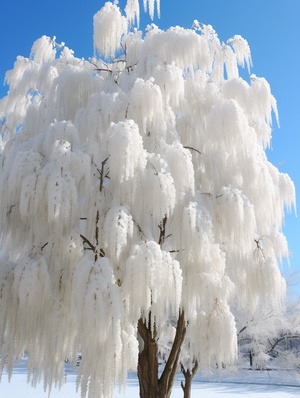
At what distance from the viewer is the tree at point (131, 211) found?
350 centimetres

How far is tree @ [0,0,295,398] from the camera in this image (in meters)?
3.50

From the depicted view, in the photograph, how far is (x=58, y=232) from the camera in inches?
153

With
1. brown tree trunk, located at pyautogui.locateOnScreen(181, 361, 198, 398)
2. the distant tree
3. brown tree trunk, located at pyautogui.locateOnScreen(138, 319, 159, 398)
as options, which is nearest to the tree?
brown tree trunk, located at pyautogui.locateOnScreen(138, 319, 159, 398)

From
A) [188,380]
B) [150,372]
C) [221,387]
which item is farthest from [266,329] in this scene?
[150,372]

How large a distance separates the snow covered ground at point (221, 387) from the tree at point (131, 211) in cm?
258

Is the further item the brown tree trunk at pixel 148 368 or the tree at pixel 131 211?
the brown tree trunk at pixel 148 368

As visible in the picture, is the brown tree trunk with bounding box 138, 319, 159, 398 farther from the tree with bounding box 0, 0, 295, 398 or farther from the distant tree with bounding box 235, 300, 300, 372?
the distant tree with bounding box 235, 300, 300, 372

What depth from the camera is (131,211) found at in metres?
4.07

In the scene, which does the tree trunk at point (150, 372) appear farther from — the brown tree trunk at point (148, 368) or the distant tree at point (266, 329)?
the distant tree at point (266, 329)

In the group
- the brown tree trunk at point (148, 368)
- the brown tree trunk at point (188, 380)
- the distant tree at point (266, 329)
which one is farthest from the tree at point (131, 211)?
the distant tree at point (266, 329)

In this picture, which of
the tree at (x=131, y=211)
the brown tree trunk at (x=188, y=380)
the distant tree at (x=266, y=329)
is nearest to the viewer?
the tree at (x=131, y=211)

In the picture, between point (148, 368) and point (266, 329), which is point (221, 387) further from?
point (148, 368)

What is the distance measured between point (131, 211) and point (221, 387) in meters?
10.4

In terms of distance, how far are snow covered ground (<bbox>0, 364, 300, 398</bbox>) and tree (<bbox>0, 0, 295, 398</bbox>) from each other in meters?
2.58
